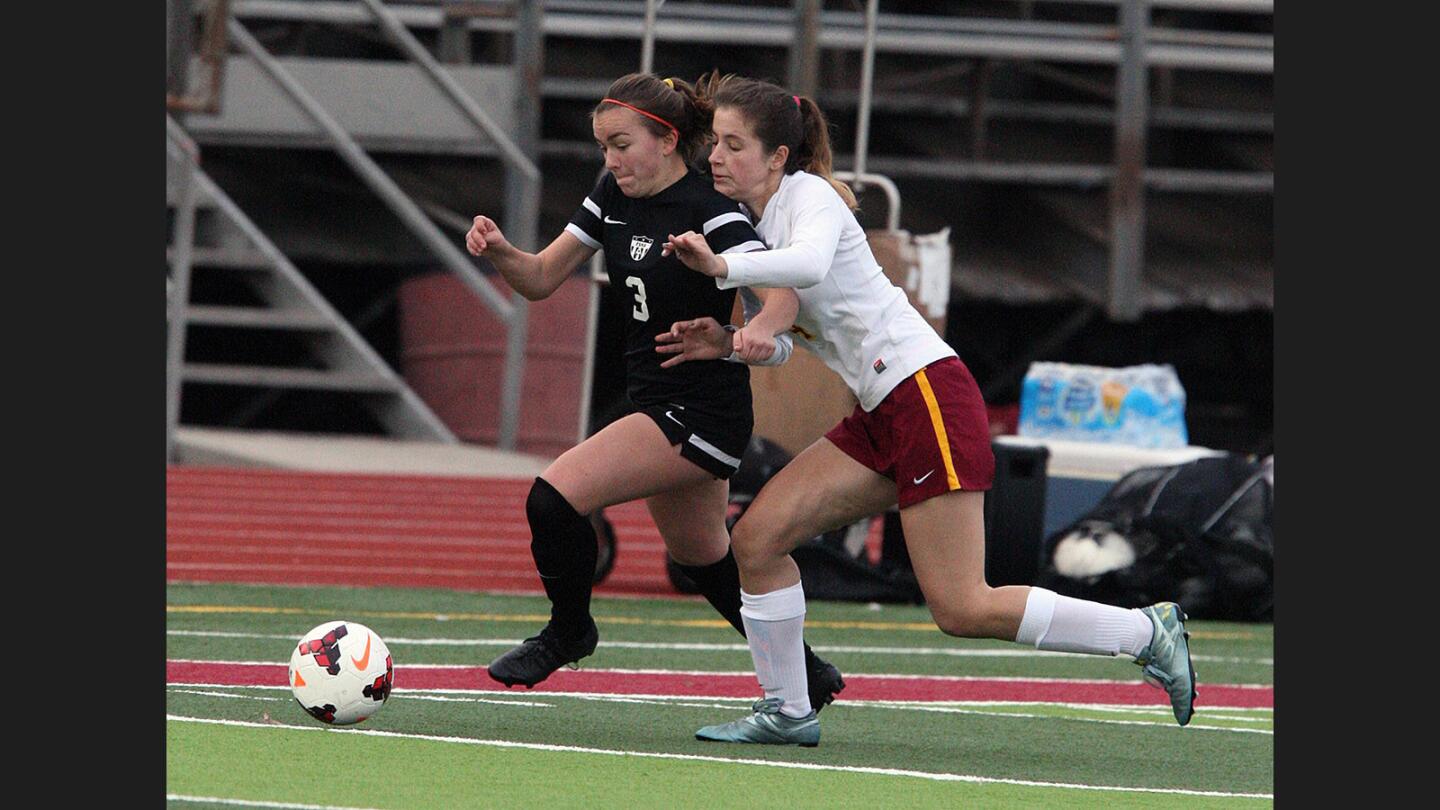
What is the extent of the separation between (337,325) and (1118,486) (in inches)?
259

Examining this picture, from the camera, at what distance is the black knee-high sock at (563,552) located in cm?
563

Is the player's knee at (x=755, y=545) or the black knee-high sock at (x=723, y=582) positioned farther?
the black knee-high sock at (x=723, y=582)

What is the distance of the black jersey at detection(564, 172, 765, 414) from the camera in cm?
571

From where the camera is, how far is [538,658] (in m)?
5.82

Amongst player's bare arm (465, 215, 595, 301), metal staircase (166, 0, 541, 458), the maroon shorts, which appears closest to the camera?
the maroon shorts

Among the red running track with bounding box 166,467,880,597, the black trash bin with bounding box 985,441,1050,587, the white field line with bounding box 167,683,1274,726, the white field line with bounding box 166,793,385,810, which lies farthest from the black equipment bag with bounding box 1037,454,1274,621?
the white field line with bounding box 166,793,385,810

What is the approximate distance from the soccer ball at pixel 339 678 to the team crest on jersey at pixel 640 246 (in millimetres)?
1217

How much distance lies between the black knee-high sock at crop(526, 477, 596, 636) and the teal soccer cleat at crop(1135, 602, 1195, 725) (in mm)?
1446

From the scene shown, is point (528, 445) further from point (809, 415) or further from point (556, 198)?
point (809, 415)

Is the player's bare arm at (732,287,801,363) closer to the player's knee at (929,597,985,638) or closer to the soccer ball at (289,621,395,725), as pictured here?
the player's knee at (929,597,985,638)

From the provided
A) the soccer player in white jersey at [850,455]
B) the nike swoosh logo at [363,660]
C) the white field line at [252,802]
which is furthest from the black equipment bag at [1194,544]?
the white field line at [252,802]

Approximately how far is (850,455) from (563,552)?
785 mm

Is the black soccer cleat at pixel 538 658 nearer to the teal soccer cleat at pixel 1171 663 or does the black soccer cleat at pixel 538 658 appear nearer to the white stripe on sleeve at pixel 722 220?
the white stripe on sleeve at pixel 722 220

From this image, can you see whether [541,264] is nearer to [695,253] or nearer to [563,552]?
[563,552]
